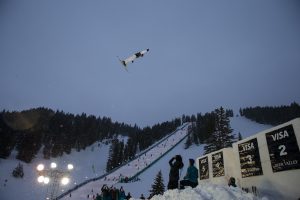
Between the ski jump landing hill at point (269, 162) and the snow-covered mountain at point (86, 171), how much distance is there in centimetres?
337

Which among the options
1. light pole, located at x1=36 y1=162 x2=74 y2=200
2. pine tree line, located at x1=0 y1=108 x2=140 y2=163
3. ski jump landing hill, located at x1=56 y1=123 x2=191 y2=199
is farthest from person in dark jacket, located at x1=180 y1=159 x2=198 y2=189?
pine tree line, located at x1=0 y1=108 x2=140 y2=163

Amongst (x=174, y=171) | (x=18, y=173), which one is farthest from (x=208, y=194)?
(x=18, y=173)

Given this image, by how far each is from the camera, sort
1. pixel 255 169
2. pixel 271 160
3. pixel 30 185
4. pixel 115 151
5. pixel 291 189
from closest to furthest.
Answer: pixel 291 189
pixel 271 160
pixel 255 169
pixel 30 185
pixel 115 151

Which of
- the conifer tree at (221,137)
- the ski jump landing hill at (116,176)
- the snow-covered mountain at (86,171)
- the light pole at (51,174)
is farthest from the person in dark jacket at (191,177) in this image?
the ski jump landing hill at (116,176)

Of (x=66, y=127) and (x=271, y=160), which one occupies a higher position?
(x=66, y=127)

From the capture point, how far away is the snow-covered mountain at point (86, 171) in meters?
47.0

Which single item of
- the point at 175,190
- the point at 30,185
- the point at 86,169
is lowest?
the point at 175,190

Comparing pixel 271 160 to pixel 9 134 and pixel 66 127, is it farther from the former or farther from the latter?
pixel 66 127

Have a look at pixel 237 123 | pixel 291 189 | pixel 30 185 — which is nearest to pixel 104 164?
pixel 30 185

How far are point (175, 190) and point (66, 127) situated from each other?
113 meters

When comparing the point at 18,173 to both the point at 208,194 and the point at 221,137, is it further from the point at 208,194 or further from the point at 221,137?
the point at 208,194

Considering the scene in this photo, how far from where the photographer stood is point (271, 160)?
11984mm

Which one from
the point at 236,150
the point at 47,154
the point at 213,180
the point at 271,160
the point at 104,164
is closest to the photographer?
the point at 271,160

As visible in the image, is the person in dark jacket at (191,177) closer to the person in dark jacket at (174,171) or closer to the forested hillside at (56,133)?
the person in dark jacket at (174,171)
